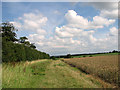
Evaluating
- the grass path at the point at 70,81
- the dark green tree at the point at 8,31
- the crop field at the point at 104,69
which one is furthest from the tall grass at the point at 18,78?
the dark green tree at the point at 8,31

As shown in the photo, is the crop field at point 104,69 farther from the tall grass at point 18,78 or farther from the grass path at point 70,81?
the tall grass at point 18,78

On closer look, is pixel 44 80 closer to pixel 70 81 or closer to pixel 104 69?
pixel 70 81

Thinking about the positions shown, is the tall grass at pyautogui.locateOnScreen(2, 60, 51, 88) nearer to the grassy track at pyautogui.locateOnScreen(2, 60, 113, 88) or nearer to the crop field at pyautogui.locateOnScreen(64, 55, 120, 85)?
the grassy track at pyautogui.locateOnScreen(2, 60, 113, 88)

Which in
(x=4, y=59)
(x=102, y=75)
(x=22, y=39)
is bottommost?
(x=102, y=75)

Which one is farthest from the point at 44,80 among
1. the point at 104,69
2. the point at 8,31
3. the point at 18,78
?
the point at 8,31

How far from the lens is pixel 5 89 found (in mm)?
6438

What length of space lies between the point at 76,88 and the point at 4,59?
12782 mm

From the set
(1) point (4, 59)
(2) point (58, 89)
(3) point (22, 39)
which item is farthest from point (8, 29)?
(2) point (58, 89)

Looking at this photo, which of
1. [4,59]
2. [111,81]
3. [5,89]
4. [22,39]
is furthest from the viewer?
[22,39]

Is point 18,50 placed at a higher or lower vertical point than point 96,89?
higher

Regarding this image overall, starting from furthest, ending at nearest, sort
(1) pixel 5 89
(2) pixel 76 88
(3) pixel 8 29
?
(3) pixel 8 29 → (2) pixel 76 88 → (1) pixel 5 89

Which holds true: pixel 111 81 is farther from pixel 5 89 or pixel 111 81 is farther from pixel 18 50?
pixel 18 50

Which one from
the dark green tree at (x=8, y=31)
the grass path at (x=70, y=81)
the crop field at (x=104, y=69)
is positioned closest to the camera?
the grass path at (x=70, y=81)

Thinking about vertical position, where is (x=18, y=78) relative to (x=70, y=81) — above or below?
above
